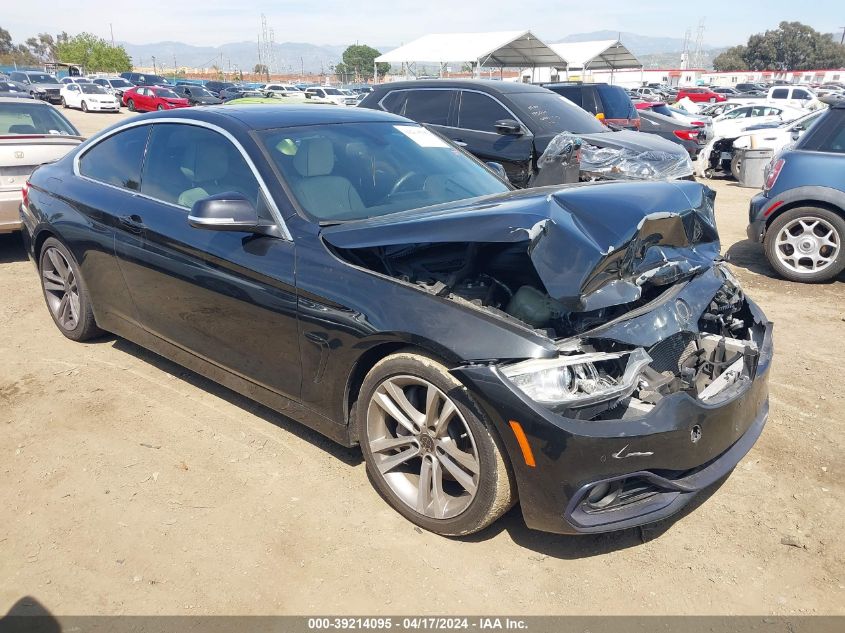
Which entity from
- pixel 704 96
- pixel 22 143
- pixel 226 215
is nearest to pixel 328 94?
pixel 704 96

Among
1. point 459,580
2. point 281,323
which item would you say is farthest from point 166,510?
point 459,580

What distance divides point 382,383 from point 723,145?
13032 millimetres

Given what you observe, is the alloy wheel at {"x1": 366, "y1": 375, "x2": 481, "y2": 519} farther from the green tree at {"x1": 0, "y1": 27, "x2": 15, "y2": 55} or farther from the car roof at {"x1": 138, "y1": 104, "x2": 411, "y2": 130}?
the green tree at {"x1": 0, "y1": 27, "x2": 15, "y2": 55}

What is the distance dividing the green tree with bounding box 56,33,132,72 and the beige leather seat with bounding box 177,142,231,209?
267 ft

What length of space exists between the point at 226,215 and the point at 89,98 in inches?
1359

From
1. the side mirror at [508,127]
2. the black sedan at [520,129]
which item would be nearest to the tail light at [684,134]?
the black sedan at [520,129]

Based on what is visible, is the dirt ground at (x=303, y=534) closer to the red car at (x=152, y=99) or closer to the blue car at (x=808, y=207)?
the blue car at (x=808, y=207)

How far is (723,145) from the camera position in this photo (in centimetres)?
1372

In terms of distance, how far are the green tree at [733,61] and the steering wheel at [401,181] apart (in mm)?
98541

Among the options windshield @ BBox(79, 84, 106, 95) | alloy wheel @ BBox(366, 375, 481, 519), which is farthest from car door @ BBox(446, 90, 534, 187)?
windshield @ BBox(79, 84, 106, 95)

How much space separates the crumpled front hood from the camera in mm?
2715

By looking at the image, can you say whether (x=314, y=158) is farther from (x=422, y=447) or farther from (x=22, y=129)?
(x=22, y=129)

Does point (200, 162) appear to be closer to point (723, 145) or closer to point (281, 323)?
point (281, 323)

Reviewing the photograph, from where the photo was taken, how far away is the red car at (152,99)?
3250cm
